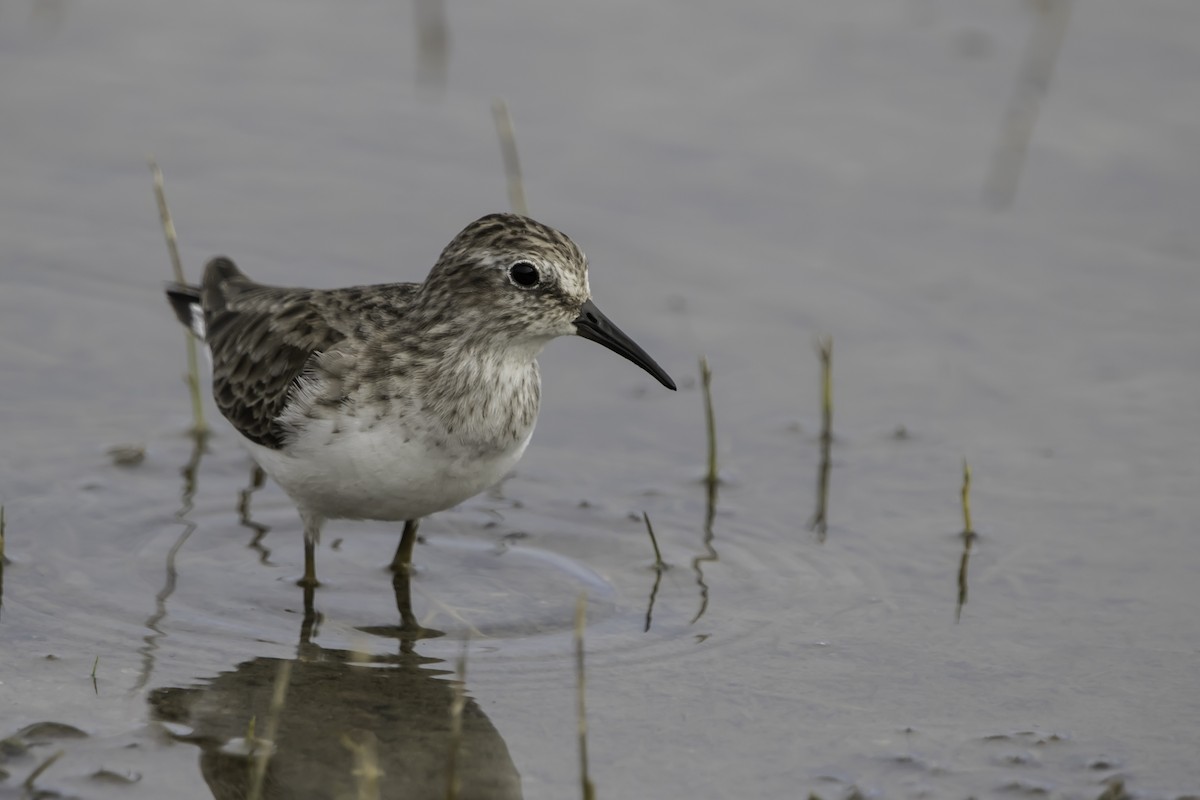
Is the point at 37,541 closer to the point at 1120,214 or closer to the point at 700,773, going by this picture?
the point at 700,773

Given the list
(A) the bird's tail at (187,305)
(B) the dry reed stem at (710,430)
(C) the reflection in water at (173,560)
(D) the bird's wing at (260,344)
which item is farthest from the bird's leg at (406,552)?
(A) the bird's tail at (187,305)

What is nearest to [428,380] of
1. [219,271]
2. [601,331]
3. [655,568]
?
[601,331]

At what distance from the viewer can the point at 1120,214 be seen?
12.3 metres

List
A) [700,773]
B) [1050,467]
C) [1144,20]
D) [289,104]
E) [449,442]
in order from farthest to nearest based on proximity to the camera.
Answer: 1. [1144,20]
2. [289,104]
3. [1050,467]
4. [449,442]
5. [700,773]

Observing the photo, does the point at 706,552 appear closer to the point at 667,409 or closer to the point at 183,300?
the point at 667,409

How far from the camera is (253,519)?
9344 mm

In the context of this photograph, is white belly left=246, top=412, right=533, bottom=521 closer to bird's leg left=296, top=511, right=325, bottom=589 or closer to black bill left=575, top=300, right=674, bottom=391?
bird's leg left=296, top=511, right=325, bottom=589

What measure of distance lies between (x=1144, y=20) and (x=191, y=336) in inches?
329

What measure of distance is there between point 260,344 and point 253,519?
0.99 m

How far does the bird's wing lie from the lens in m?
8.53

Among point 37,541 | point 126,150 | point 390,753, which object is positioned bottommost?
point 390,753

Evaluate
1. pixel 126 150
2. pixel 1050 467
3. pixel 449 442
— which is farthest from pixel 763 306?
pixel 126 150

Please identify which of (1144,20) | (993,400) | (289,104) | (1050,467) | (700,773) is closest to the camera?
(700,773)

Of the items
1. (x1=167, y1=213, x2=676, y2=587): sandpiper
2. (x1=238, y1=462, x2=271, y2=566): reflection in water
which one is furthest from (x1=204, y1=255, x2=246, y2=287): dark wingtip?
(x1=167, y1=213, x2=676, y2=587): sandpiper
